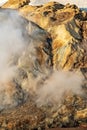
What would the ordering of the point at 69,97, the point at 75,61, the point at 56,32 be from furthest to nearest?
the point at 56,32, the point at 75,61, the point at 69,97

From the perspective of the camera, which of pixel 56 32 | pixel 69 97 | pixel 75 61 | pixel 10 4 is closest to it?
pixel 69 97

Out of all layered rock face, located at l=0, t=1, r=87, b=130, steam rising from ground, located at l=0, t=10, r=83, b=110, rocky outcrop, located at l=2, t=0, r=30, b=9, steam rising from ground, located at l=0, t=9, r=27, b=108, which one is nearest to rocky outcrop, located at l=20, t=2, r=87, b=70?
layered rock face, located at l=0, t=1, r=87, b=130

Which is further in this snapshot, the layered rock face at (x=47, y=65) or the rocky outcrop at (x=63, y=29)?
the rocky outcrop at (x=63, y=29)

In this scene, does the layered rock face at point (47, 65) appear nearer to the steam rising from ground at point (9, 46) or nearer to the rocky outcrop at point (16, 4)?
the steam rising from ground at point (9, 46)

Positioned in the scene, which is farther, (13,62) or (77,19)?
(77,19)

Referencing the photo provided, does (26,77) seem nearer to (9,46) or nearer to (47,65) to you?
(47,65)

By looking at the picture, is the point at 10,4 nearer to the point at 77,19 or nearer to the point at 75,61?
the point at 77,19

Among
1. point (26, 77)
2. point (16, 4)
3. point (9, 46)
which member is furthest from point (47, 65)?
point (16, 4)

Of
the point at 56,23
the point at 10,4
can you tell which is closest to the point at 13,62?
the point at 56,23

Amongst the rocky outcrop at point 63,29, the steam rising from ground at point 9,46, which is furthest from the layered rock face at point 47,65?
the steam rising from ground at point 9,46
